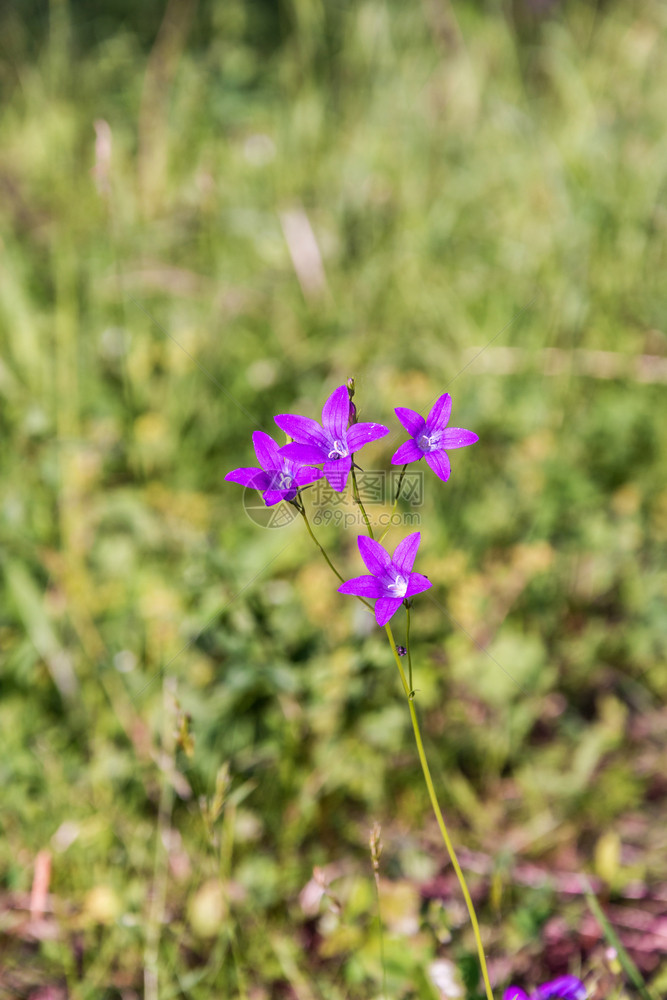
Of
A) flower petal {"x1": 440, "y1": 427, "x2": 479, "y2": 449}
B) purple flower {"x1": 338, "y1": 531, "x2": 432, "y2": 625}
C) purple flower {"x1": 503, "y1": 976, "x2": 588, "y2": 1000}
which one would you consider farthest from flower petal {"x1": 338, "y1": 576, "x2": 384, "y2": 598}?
purple flower {"x1": 503, "y1": 976, "x2": 588, "y2": 1000}

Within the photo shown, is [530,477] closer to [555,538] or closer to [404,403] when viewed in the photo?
[555,538]

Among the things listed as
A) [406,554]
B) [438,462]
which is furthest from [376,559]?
Answer: [438,462]

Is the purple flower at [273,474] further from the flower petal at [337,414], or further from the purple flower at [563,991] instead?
the purple flower at [563,991]

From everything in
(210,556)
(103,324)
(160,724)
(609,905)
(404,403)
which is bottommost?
(609,905)

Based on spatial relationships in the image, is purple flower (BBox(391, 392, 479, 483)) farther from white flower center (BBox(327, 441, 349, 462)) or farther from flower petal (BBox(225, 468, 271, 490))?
flower petal (BBox(225, 468, 271, 490))

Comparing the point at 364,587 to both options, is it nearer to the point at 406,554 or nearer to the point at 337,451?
the point at 406,554

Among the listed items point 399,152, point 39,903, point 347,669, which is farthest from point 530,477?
point 399,152
